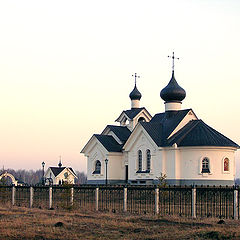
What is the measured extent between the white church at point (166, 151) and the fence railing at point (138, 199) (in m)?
14.9

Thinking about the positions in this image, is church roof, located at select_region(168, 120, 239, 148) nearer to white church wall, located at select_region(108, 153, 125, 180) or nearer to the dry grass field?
white church wall, located at select_region(108, 153, 125, 180)

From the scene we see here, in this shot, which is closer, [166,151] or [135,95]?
[166,151]

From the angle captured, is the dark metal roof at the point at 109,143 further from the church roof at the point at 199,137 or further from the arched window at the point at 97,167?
the church roof at the point at 199,137

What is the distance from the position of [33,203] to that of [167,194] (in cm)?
736

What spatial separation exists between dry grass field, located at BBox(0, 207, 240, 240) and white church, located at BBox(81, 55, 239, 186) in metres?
20.6

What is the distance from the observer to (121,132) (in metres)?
45.8

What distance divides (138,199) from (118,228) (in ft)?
25.1

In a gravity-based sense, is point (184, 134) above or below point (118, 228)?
above

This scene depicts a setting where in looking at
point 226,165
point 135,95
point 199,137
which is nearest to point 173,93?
point 199,137

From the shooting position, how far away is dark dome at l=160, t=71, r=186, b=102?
136ft

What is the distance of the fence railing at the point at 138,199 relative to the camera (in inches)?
734

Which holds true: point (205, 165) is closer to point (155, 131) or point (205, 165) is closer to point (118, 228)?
point (155, 131)

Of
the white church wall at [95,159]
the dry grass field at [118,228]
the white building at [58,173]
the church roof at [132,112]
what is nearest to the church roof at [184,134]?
the church roof at [132,112]

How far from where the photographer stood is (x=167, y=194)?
67.5 feet
